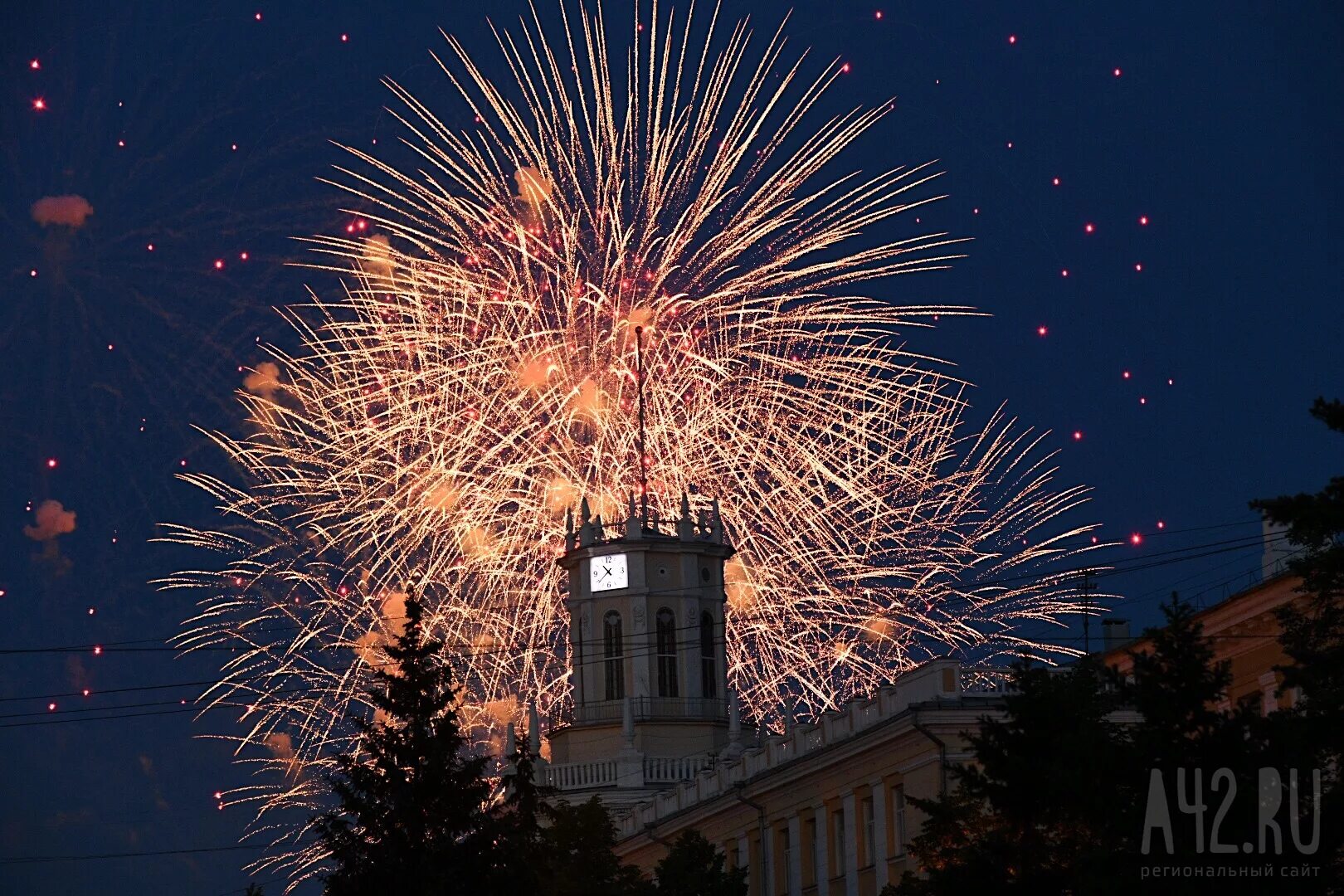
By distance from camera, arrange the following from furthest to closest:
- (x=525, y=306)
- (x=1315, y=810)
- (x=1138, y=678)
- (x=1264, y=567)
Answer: (x=525, y=306)
(x=1264, y=567)
(x=1138, y=678)
(x=1315, y=810)

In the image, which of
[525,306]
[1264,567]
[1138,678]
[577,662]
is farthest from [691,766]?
[1138,678]

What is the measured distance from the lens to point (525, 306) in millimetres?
72500

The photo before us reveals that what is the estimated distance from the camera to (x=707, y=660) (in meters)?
96.9

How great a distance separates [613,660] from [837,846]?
28.9 m

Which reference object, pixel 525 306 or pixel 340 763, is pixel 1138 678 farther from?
pixel 525 306

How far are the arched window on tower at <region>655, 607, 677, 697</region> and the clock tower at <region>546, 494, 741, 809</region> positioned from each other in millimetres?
28

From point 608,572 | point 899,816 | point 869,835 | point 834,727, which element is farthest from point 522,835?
point 608,572

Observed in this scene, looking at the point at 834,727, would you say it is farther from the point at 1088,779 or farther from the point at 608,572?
the point at 608,572

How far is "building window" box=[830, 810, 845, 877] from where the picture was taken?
67.1 metres

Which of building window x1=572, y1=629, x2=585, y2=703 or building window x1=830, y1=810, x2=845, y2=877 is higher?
building window x1=572, y1=629, x2=585, y2=703

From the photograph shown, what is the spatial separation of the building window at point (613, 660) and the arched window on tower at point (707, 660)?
9.19 ft

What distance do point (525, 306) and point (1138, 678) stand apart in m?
32.5

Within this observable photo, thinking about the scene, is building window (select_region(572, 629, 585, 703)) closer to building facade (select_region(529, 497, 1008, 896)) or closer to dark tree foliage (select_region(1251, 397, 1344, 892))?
building facade (select_region(529, 497, 1008, 896))

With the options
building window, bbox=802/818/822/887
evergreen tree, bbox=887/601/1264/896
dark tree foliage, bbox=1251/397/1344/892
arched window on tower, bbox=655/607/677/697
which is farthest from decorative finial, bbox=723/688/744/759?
dark tree foliage, bbox=1251/397/1344/892
